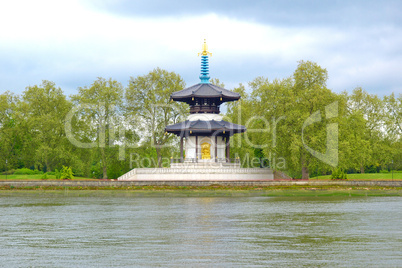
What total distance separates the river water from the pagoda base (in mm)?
27407

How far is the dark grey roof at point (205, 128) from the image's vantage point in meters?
73.5

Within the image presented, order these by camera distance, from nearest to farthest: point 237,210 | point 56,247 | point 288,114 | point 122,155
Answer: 1. point 56,247
2. point 237,210
3. point 288,114
4. point 122,155

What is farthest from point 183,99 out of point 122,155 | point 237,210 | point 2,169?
point 237,210

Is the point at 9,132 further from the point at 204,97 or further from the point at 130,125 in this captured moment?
the point at 204,97

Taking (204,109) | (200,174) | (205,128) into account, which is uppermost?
(204,109)

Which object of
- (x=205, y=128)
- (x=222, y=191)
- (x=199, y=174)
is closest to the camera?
(x=222, y=191)

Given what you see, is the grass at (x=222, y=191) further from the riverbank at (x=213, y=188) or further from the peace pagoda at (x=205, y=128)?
the peace pagoda at (x=205, y=128)

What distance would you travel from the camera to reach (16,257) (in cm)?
2012

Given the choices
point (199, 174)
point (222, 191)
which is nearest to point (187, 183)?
point (222, 191)

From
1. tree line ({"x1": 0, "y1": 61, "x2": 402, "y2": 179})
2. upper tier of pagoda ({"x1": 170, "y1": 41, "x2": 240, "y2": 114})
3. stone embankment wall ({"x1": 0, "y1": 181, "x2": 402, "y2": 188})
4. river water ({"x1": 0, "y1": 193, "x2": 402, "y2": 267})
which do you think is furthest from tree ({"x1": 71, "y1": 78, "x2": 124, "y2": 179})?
river water ({"x1": 0, "y1": 193, "x2": 402, "y2": 267})

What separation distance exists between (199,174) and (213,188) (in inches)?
384

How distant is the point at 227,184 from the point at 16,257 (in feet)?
133

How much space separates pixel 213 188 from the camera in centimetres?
5869

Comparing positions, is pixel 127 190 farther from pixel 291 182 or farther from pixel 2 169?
pixel 2 169
